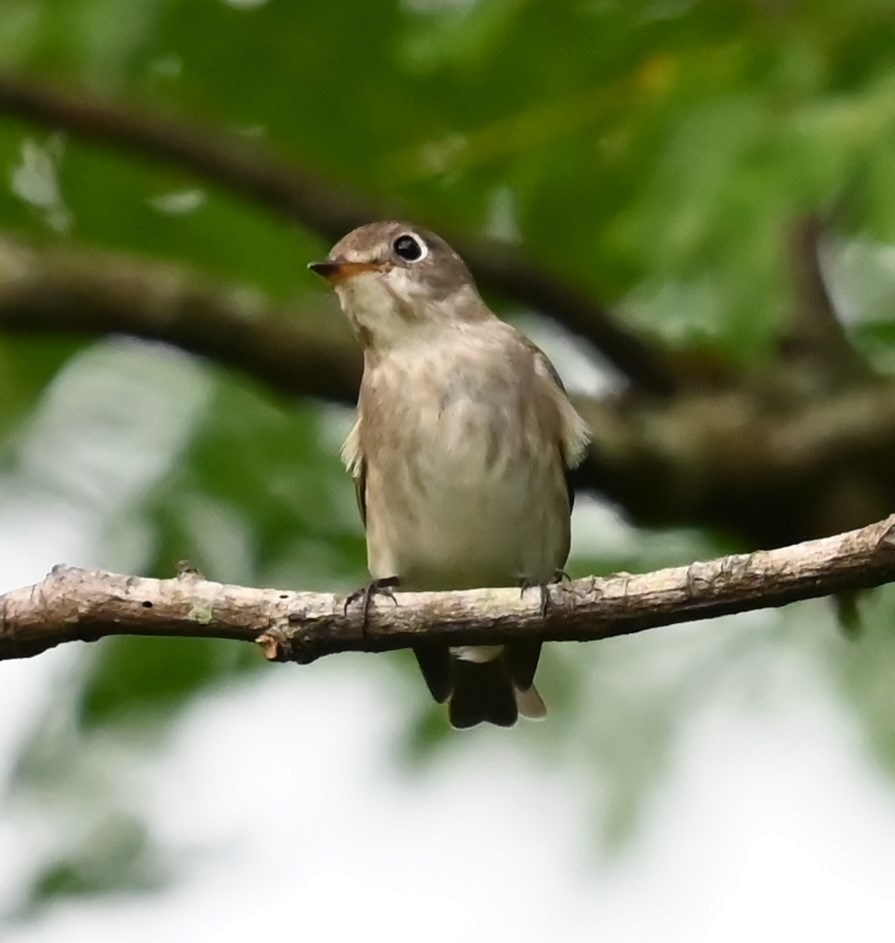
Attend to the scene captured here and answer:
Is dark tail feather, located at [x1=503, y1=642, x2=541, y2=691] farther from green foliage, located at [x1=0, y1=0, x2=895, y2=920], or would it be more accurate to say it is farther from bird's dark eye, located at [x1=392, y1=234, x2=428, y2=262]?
bird's dark eye, located at [x1=392, y1=234, x2=428, y2=262]

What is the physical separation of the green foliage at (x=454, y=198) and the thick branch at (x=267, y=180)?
0.40 feet

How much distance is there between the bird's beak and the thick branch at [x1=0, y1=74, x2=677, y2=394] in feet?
1.67

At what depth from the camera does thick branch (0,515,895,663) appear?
3.70 meters

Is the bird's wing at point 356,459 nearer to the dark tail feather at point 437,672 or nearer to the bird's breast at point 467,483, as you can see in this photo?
the bird's breast at point 467,483

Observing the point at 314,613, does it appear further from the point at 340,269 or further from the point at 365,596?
the point at 340,269

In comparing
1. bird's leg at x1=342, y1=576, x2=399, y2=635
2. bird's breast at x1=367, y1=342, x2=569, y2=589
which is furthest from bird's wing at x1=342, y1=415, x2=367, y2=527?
bird's leg at x1=342, y1=576, x2=399, y2=635

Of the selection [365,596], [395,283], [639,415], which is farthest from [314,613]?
[639,415]

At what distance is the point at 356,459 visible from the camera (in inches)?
222

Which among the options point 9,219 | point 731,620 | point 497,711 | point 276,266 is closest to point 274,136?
point 276,266

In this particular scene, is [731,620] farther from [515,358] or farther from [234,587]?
[234,587]

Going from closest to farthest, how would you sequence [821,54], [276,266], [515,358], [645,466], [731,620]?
[821,54], [515,358], [645,466], [276,266], [731,620]

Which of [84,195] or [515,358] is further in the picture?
[84,195]

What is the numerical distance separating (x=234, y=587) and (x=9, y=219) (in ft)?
8.97

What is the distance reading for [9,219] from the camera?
614cm
